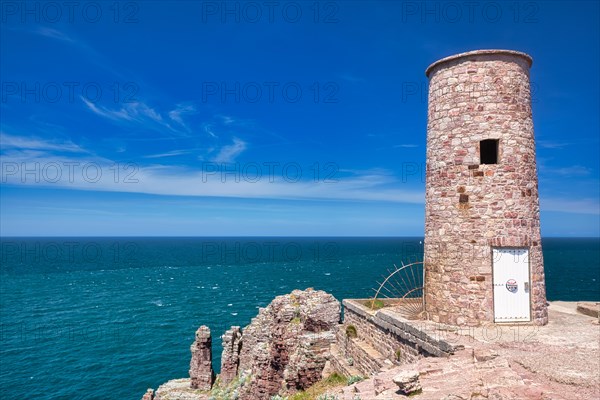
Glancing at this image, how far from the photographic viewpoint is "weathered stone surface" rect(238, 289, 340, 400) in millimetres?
18391

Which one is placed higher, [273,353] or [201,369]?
[273,353]

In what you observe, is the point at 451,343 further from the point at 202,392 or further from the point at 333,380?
the point at 202,392

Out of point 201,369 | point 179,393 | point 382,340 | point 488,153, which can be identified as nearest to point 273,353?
point 382,340

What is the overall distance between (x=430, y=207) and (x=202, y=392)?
21.9 m

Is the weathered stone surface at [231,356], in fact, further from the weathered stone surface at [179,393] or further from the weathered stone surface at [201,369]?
the weathered stone surface at [179,393]

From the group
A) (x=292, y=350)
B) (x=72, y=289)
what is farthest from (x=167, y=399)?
(x=72, y=289)

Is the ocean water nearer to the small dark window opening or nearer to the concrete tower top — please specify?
the small dark window opening

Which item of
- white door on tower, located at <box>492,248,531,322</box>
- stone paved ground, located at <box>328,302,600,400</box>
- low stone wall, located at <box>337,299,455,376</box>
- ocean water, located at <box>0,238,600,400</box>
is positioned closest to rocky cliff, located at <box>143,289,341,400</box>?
low stone wall, located at <box>337,299,455,376</box>

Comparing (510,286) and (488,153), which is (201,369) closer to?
(510,286)

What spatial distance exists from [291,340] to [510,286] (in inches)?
455

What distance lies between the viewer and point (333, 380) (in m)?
16.8

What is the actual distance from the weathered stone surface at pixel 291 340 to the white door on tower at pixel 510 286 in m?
7.95

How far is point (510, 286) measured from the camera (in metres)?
15.1

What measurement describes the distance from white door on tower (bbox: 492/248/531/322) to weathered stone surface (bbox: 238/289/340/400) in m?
7.95
